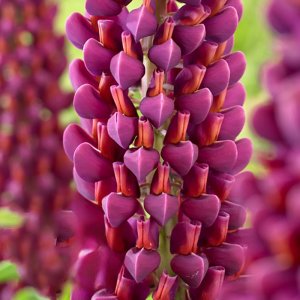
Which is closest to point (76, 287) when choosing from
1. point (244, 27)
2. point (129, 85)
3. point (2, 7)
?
point (129, 85)

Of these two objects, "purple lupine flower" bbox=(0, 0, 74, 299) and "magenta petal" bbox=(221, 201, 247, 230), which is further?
"purple lupine flower" bbox=(0, 0, 74, 299)

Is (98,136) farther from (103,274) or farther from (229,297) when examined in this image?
(229,297)

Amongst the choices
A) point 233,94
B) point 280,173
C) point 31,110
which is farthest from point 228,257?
point 31,110

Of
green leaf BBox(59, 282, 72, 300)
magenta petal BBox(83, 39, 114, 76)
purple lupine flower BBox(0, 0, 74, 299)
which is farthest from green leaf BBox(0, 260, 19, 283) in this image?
purple lupine flower BBox(0, 0, 74, 299)

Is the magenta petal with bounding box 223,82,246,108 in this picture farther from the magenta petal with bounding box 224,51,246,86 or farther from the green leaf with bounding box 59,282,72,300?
the green leaf with bounding box 59,282,72,300

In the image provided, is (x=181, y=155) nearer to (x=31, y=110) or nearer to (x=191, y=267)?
(x=191, y=267)

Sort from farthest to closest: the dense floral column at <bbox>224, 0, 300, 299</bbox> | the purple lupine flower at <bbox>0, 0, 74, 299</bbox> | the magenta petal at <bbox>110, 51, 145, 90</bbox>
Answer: the purple lupine flower at <bbox>0, 0, 74, 299</bbox>
the magenta petal at <bbox>110, 51, 145, 90</bbox>
the dense floral column at <bbox>224, 0, 300, 299</bbox>
